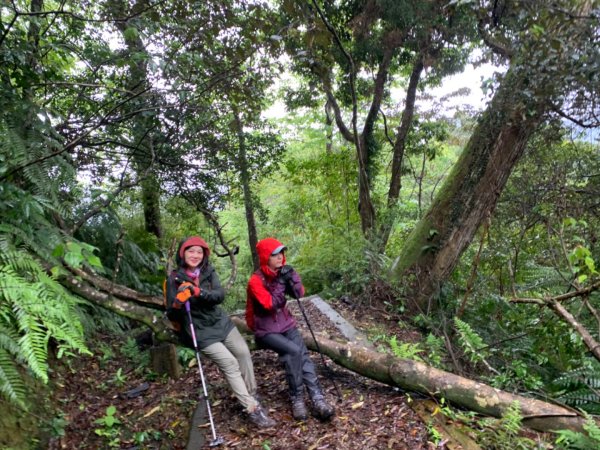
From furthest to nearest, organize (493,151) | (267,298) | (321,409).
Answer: (493,151) → (267,298) → (321,409)

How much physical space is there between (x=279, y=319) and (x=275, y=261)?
623 millimetres

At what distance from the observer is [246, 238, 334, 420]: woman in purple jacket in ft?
12.3

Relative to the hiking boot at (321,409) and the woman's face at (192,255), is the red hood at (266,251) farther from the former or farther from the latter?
the hiking boot at (321,409)

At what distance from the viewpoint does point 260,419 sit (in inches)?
139

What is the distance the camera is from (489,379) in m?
4.20

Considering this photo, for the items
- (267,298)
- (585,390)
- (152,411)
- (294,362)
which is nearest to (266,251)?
(267,298)

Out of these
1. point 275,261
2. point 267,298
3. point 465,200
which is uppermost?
point 465,200

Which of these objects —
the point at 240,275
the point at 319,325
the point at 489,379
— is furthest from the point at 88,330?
the point at 240,275

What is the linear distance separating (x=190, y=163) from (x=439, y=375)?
5.43 meters

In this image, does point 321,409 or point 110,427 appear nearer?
point 321,409

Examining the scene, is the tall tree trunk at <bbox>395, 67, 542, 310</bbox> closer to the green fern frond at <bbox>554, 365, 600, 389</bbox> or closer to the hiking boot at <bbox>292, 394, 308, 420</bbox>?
the green fern frond at <bbox>554, 365, 600, 389</bbox>

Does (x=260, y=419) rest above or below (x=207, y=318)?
below

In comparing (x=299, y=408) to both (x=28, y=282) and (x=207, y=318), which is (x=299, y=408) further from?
(x=28, y=282)

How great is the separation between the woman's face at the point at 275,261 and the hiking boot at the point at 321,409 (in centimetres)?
129
